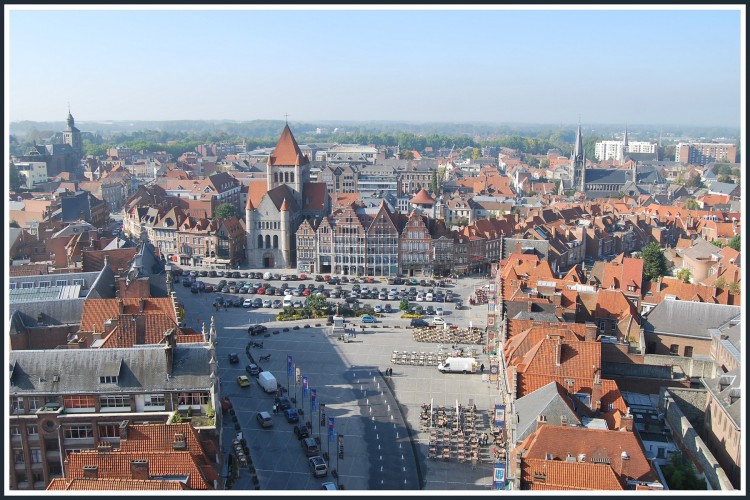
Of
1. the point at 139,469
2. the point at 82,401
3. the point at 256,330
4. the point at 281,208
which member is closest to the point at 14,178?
the point at 281,208

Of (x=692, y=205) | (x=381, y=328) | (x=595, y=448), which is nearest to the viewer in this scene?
(x=595, y=448)

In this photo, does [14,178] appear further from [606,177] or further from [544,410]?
[544,410]

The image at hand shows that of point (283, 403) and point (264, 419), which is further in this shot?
point (283, 403)

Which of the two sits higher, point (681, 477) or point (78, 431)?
point (78, 431)

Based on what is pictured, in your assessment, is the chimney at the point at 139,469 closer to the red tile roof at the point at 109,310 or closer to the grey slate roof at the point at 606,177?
the red tile roof at the point at 109,310

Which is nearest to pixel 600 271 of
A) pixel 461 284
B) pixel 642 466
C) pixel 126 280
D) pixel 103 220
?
pixel 461 284

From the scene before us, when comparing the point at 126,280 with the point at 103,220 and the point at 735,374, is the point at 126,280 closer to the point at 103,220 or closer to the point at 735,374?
the point at 735,374

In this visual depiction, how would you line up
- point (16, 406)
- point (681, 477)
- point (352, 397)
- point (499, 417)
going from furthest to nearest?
point (352, 397) < point (499, 417) < point (16, 406) < point (681, 477)

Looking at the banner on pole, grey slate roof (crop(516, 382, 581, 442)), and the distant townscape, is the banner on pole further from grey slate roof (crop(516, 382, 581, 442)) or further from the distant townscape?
grey slate roof (crop(516, 382, 581, 442))
